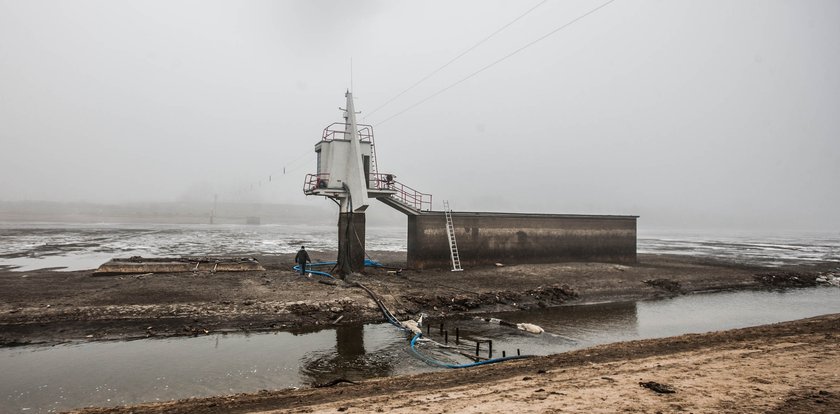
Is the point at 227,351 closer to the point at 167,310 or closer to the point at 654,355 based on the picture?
the point at 167,310

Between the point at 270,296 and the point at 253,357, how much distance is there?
6.05 m

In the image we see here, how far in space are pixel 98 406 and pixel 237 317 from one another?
271 inches

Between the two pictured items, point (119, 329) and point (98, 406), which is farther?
point (119, 329)

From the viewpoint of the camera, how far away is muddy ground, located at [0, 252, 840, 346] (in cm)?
1415

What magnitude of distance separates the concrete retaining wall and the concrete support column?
3486 mm

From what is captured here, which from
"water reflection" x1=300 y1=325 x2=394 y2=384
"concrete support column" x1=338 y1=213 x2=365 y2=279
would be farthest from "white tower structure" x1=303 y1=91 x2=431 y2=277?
"water reflection" x1=300 y1=325 x2=394 y2=384

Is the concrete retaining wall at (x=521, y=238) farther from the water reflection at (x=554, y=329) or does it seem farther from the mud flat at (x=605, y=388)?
the mud flat at (x=605, y=388)

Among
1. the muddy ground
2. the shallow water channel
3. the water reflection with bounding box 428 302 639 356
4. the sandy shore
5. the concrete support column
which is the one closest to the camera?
the sandy shore

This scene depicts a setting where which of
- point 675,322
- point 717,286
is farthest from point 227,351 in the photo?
point 717,286

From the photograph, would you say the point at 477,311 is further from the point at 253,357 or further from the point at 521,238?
the point at 521,238

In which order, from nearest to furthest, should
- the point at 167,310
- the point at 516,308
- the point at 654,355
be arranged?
the point at 654,355
the point at 167,310
the point at 516,308

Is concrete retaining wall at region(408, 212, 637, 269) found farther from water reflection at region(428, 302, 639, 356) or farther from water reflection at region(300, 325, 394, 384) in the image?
water reflection at region(300, 325, 394, 384)

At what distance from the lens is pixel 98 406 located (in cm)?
845

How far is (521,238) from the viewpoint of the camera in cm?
2925
